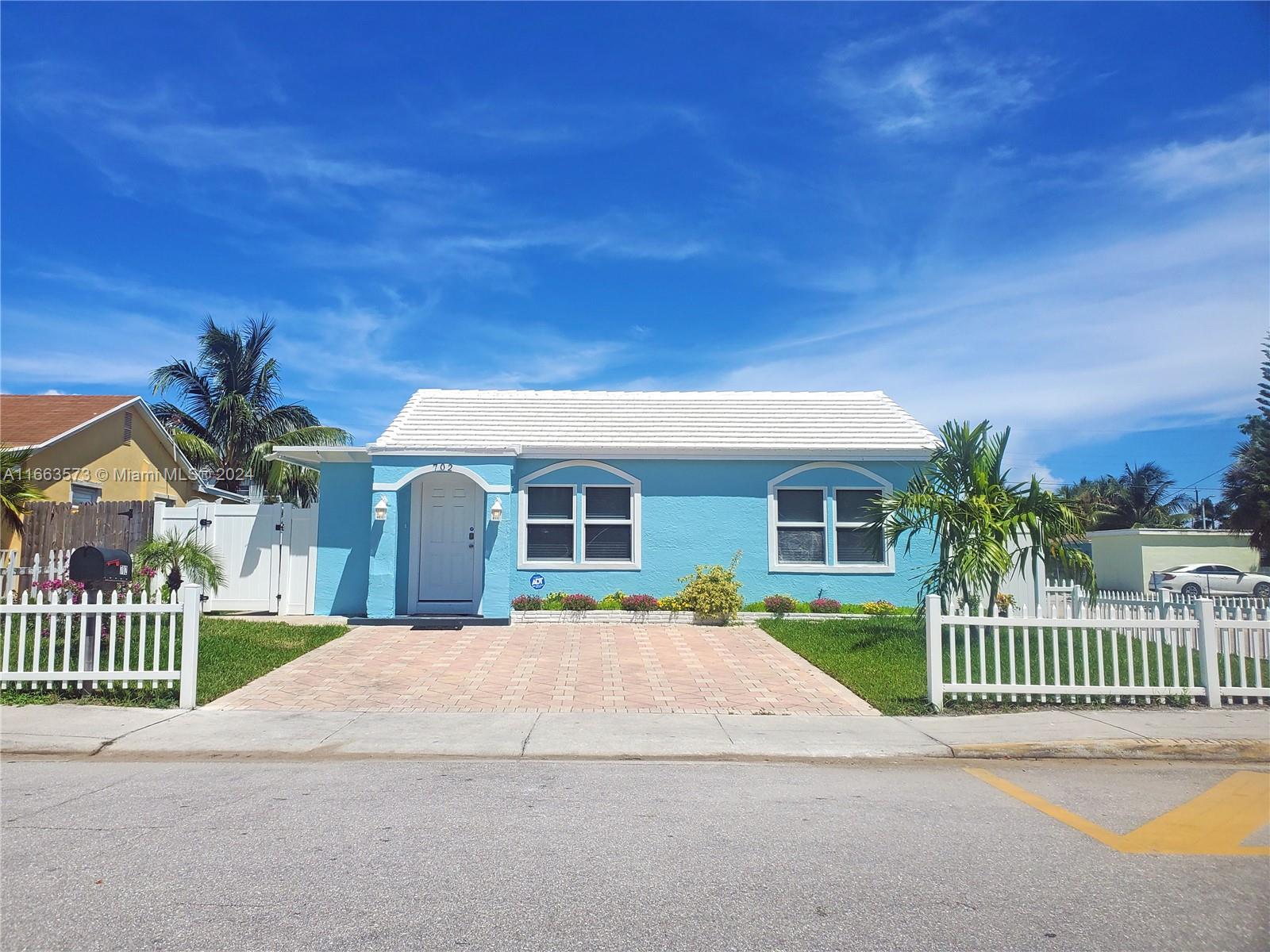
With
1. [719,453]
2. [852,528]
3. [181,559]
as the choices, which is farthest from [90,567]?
[852,528]

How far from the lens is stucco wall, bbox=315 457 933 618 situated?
14.8 m

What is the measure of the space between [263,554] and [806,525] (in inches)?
385

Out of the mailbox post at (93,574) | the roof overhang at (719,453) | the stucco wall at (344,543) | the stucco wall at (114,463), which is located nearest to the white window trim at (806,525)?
the roof overhang at (719,453)

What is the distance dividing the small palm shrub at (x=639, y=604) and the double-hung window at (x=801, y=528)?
8.43ft

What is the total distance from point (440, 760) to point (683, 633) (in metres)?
7.25

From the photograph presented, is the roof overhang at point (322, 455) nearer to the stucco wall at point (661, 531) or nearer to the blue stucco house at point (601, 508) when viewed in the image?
the blue stucco house at point (601, 508)

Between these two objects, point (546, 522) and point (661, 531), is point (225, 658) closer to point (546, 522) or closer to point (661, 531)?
point (546, 522)

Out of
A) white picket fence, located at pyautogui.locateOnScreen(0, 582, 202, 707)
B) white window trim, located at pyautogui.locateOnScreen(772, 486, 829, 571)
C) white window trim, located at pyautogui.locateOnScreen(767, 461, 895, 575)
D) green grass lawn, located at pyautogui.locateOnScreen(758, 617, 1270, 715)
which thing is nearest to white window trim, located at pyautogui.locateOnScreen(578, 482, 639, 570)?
white window trim, located at pyautogui.locateOnScreen(767, 461, 895, 575)

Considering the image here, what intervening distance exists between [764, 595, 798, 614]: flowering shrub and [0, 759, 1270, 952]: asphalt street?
8497 millimetres

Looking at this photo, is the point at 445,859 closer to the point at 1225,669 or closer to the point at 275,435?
the point at 1225,669

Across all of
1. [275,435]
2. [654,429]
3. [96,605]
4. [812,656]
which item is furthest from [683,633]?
A: [275,435]

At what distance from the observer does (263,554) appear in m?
14.8

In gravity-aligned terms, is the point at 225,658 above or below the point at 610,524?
below

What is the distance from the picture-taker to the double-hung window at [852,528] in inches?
612
